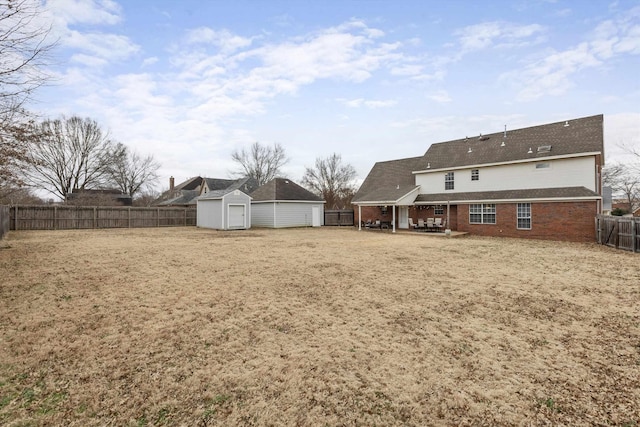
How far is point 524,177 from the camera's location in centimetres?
1875

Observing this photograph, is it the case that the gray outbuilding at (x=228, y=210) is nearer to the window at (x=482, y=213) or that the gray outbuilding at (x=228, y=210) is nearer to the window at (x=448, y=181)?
the window at (x=448, y=181)

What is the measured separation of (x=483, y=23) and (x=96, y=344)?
17093 mm

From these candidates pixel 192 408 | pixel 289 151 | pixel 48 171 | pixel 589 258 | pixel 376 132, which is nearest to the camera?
pixel 192 408

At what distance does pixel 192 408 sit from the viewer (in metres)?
2.94

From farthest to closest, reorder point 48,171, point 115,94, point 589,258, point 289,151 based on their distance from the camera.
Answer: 1. point 289,151
2. point 48,171
3. point 115,94
4. point 589,258

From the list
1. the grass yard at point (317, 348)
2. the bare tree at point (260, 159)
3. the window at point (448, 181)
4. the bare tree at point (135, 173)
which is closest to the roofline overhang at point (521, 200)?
the window at point (448, 181)

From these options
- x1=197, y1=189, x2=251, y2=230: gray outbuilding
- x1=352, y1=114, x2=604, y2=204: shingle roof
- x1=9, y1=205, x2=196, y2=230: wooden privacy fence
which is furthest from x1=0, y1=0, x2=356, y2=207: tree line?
x1=352, y1=114, x2=604, y2=204: shingle roof

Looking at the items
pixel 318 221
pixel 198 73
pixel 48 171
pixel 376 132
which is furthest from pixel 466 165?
pixel 48 171

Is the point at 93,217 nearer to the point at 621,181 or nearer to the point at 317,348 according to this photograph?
the point at 317,348

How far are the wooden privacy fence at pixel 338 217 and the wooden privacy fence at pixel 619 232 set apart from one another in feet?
64.9

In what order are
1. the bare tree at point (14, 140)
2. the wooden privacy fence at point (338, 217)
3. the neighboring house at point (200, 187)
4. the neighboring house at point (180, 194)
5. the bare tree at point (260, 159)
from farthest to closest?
1. the bare tree at point (260, 159)
2. the neighboring house at point (180, 194)
3. the neighboring house at point (200, 187)
4. the wooden privacy fence at point (338, 217)
5. the bare tree at point (14, 140)

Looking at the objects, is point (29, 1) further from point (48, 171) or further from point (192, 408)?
point (48, 171)

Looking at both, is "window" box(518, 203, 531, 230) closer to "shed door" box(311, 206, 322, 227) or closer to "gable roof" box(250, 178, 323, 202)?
"shed door" box(311, 206, 322, 227)

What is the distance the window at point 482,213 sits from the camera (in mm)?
19562
